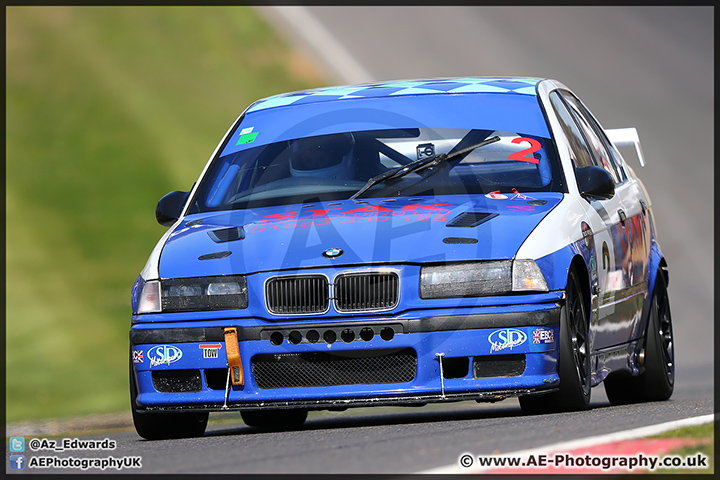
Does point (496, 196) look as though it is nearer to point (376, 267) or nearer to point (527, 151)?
point (527, 151)

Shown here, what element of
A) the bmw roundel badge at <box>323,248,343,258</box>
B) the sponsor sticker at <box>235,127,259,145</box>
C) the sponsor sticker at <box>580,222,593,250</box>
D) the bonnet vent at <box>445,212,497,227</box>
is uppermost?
the sponsor sticker at <box>235,127,259,145</box>

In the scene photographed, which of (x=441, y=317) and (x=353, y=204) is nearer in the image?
(x=441, y=317)

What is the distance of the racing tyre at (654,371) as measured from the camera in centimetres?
869

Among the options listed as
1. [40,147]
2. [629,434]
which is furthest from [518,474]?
[40,147]

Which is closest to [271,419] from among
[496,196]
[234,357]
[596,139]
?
[234,357]

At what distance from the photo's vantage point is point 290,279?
21.6ft

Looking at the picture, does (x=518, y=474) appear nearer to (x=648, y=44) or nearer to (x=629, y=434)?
(x=629, y=434)

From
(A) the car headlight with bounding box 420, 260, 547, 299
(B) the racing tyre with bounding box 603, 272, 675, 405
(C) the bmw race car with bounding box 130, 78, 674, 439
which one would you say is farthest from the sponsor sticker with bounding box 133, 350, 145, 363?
(B) the racing tyre with bounding box 603, 272, 675, 405

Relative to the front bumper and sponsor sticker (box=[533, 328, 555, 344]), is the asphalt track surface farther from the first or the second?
sponsor sticker (box=[533, 328, 555, 344])

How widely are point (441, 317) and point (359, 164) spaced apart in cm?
164

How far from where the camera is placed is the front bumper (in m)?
6.42

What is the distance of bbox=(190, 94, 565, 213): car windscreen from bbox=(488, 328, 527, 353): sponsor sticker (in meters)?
1.13

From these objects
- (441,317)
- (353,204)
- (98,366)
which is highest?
(353,204)

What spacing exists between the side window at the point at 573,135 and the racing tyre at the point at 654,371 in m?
1.09
